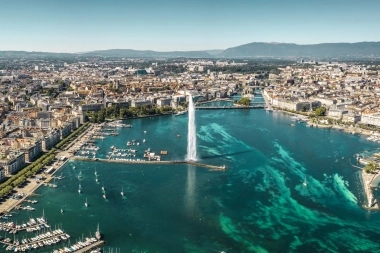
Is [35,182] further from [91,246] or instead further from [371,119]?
[371,119]

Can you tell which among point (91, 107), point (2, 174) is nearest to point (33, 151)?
point (2, 174)

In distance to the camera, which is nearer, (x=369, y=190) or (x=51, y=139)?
Result: (x=369, y=190)

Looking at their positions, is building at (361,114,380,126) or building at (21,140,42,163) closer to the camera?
building at (21,140,42,163)

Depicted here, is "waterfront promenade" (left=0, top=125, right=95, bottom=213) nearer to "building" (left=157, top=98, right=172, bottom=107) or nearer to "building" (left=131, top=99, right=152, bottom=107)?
"building" (left=131, top=99, right=152, bottom=107)

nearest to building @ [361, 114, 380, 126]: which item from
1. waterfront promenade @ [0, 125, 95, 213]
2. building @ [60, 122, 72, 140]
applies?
waterfront promenade @ [0, 125, 95, 213]

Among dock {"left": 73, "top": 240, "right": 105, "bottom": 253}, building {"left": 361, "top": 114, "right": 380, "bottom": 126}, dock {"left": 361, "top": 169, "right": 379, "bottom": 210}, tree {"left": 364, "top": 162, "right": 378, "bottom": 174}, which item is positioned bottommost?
dock {"left": 73, "top": 240, "right": 105, "bottom": 253}

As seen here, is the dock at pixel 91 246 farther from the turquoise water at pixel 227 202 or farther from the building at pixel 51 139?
the building at pixel 51 139

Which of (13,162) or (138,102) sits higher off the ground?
(138,102)

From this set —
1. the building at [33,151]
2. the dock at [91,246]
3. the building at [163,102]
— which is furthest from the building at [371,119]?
the dock at [91,246]

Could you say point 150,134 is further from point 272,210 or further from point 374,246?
point 374,246
